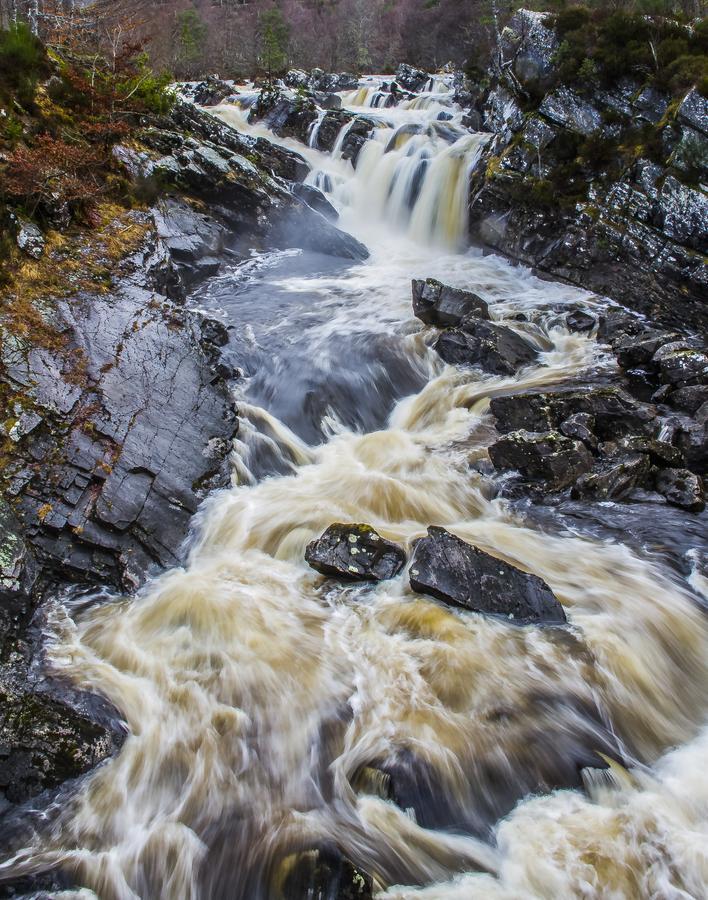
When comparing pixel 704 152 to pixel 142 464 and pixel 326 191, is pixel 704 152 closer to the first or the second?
pixel 326 191

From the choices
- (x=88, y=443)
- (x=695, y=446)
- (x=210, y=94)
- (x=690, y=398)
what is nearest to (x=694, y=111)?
(x=690, y=398)

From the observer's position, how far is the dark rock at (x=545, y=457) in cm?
748

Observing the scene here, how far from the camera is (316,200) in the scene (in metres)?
18.8

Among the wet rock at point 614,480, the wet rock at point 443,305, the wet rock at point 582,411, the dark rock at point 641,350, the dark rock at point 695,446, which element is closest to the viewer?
the wet rock at point 614,480

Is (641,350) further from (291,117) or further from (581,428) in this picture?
(291,117)

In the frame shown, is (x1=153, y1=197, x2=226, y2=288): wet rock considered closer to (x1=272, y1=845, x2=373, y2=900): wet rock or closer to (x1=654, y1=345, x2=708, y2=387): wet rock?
(x1=654, y1=345, x2=708, y2=387): wet rock

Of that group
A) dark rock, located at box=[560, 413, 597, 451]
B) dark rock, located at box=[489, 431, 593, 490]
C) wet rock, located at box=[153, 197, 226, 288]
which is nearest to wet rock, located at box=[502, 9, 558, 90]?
wet rock, located at box=[153, 197, 226, 288]

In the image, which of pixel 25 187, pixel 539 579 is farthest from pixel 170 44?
pixel 539 579

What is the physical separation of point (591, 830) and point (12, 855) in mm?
3939

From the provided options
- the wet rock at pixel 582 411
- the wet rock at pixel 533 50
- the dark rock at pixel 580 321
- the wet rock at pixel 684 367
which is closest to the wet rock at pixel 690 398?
the wet rock at pixel 684 367

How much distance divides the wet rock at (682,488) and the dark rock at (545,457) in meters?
0.96

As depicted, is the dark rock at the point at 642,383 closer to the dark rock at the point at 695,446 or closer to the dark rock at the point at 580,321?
the dark rock at the point at 695,446

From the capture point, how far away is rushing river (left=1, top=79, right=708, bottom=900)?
12.1 feet

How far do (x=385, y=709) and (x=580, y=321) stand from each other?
10.3 meters
